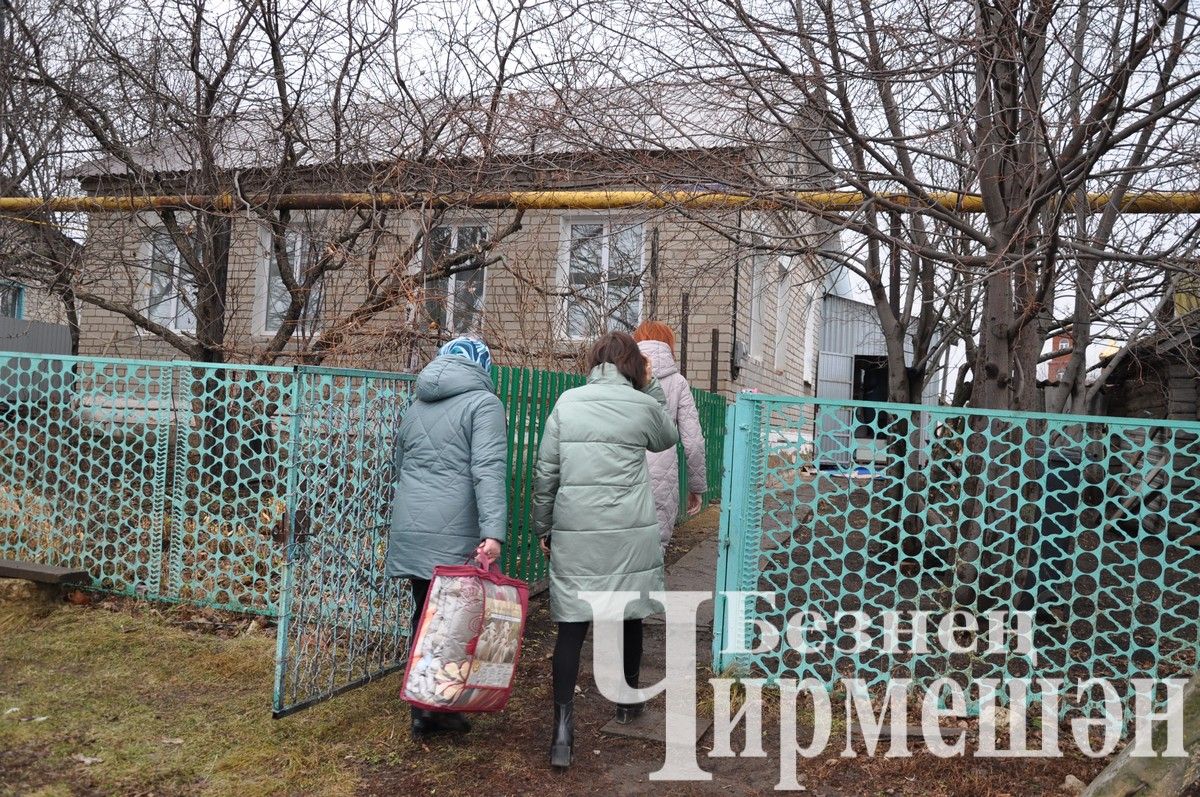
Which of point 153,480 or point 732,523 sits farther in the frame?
point 153,480

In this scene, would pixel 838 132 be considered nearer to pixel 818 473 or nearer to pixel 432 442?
pixel 818 473

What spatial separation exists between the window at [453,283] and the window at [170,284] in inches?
80.2

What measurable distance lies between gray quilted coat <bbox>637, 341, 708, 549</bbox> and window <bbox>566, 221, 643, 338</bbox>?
250cm

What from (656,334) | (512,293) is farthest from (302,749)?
(512,293)

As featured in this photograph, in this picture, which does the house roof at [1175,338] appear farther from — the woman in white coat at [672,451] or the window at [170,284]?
the window at [170,284]

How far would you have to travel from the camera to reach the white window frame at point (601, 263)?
24.5ft

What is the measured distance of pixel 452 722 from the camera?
396 cm

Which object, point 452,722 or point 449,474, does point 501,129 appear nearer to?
point 449,474

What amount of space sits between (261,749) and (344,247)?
15.6 ft

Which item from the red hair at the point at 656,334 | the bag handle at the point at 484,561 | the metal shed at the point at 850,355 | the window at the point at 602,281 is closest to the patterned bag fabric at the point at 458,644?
the bag handle at the point at 484,561

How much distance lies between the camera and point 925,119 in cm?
690

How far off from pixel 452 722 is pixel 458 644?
0.59 metres

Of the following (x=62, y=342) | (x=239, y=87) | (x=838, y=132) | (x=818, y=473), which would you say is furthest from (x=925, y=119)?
(x=62, y=342)

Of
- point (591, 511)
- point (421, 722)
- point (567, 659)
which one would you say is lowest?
point (421, 722)
